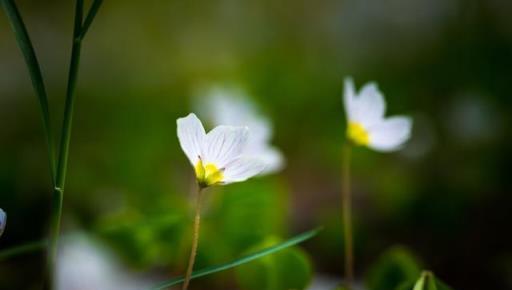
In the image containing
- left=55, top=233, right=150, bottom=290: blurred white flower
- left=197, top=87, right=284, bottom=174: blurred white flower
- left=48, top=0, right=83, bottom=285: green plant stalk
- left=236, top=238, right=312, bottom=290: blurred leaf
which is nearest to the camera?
left=48, top=0, right=83, bottom=285: green plant stalk

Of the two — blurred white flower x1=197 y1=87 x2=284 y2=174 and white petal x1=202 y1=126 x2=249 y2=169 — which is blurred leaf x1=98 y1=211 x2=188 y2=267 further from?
white petal x1=202 y1=126 x2=249 y2=169

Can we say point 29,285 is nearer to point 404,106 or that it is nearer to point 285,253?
point 285,253

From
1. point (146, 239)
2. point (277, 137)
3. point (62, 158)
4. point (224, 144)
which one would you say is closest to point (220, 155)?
point (224, 144)

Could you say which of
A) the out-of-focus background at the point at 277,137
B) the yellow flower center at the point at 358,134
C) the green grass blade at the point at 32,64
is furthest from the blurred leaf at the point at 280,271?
the green grass blade at the point at 32,64

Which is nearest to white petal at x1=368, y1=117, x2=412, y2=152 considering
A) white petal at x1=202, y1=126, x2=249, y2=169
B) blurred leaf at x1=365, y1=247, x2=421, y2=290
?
blurred leaf at x1=365, y1=247, x2=421, y2=290

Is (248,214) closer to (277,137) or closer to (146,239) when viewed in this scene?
(146,239)

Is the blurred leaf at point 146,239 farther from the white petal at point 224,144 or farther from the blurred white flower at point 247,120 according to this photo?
the white petal at point 224,144

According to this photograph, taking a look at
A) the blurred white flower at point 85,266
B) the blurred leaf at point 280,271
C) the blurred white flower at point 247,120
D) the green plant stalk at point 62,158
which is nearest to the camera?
the green plant stalk at point 62,158

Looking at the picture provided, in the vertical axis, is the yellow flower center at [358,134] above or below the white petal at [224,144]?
below
